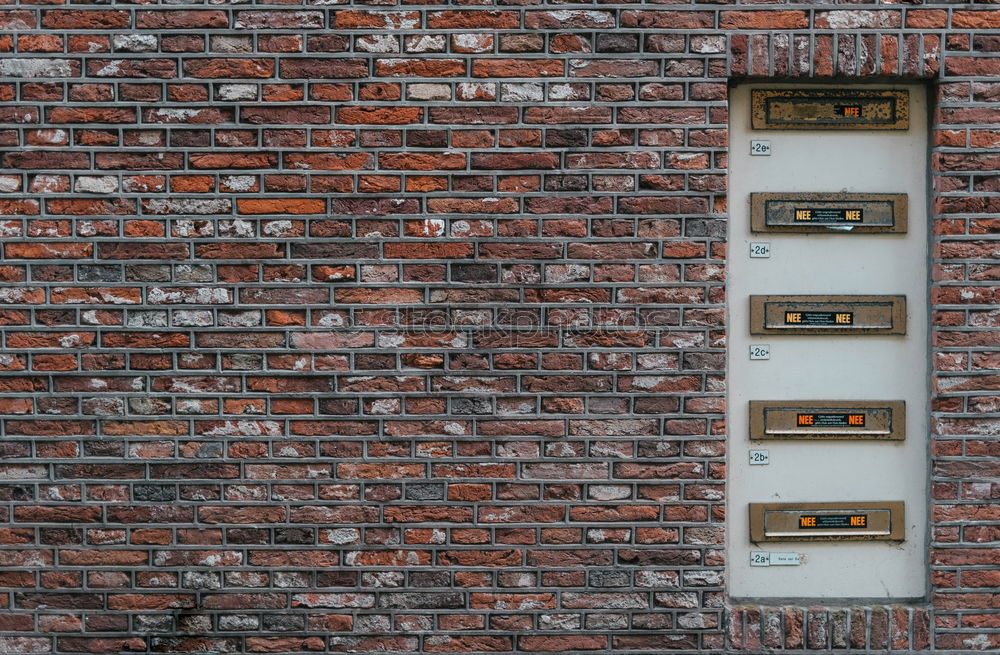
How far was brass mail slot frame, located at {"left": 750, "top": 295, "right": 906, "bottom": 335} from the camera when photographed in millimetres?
3094

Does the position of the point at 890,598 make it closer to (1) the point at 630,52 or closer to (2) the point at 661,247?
(2) the point at 661,247

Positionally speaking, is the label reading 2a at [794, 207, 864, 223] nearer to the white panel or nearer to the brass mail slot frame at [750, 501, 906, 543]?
the white panel

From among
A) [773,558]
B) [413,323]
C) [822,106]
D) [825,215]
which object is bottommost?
[773,558]

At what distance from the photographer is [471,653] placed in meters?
3.06

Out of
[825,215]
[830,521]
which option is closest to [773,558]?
[830,521]

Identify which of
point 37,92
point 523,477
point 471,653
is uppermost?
point 37,92

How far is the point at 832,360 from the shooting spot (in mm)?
3125

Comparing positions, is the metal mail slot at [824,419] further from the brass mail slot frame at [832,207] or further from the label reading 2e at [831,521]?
the brass mail slot frame at [832,207]

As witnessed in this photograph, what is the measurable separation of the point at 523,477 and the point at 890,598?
5.67 ft

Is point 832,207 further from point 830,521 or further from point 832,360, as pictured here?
point 830,521

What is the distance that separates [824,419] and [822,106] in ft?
4.46

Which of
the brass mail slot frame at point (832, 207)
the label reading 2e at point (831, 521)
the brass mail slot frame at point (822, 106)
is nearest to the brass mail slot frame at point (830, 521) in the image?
the label reading 2e at point (831, 521)

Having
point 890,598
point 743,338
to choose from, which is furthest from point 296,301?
point 890,598

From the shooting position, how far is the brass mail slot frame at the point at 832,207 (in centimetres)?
309
